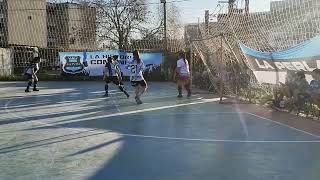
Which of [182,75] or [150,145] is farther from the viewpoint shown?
[182,75]

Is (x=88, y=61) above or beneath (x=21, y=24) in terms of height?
beneath

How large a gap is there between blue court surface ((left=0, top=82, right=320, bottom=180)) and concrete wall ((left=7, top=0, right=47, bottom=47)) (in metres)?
25.9

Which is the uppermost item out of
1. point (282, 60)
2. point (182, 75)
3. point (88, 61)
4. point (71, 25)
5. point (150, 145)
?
point (71, 25)

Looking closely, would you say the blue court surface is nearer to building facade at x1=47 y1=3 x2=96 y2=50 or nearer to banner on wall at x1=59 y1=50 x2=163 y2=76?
banner on wall at x1=59 y1=50 x2=163 y2=76

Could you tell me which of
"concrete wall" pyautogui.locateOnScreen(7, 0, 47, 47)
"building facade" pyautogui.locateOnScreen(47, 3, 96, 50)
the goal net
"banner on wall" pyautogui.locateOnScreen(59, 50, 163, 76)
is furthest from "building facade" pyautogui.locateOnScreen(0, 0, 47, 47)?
the goal net

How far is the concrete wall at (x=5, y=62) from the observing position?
33.0m

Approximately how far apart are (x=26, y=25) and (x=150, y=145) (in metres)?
37.0

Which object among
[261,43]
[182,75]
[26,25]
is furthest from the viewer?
[26,25]

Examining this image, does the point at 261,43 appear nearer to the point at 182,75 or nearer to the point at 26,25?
the point at 182,75

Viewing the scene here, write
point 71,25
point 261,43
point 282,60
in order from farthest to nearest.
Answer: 1. point 71,25
2. point 261,43
3. point 282,60

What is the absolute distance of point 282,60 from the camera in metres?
15.3

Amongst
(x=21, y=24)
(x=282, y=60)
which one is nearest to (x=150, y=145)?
(x=282, y=60)

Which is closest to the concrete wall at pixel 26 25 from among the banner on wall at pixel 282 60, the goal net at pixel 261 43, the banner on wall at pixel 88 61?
the banner on wall at pixel 88 61

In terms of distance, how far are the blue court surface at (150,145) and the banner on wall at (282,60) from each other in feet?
5.76
